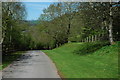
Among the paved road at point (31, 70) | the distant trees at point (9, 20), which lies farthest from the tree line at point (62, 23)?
the paved road at point (31, 70)

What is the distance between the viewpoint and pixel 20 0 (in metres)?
33.4

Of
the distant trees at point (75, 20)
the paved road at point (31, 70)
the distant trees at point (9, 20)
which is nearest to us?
the paved road at point (31, 70)

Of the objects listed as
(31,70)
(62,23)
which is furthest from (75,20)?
(31,70)

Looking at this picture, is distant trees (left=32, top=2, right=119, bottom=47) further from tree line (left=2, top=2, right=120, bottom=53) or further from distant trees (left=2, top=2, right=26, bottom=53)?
distant trees (left=2, top=2, right=26, bottom=53)

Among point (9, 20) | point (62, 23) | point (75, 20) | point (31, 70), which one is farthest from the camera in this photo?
point (62, 23)

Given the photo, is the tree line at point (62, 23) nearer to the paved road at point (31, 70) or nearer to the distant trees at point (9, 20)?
the distant trees at point (9, 20)

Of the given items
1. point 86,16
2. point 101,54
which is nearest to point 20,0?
point 86,16

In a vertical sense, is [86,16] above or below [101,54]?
above

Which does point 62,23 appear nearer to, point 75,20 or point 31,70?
point 75,20

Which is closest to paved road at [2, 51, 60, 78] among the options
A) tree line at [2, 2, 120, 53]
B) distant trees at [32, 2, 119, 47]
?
tree line at [2, 2, 120, 53]

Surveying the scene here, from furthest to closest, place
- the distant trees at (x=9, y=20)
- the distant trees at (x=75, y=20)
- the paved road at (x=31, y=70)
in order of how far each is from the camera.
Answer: the distant trees at (x=75, y=20) < the distant trees at (x=9, y=20) < the paved road at (x=31, y=70)

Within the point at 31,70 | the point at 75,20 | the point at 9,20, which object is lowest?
the point at 31,70

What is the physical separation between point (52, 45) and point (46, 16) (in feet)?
51.7

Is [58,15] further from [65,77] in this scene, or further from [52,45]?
[65,77]
